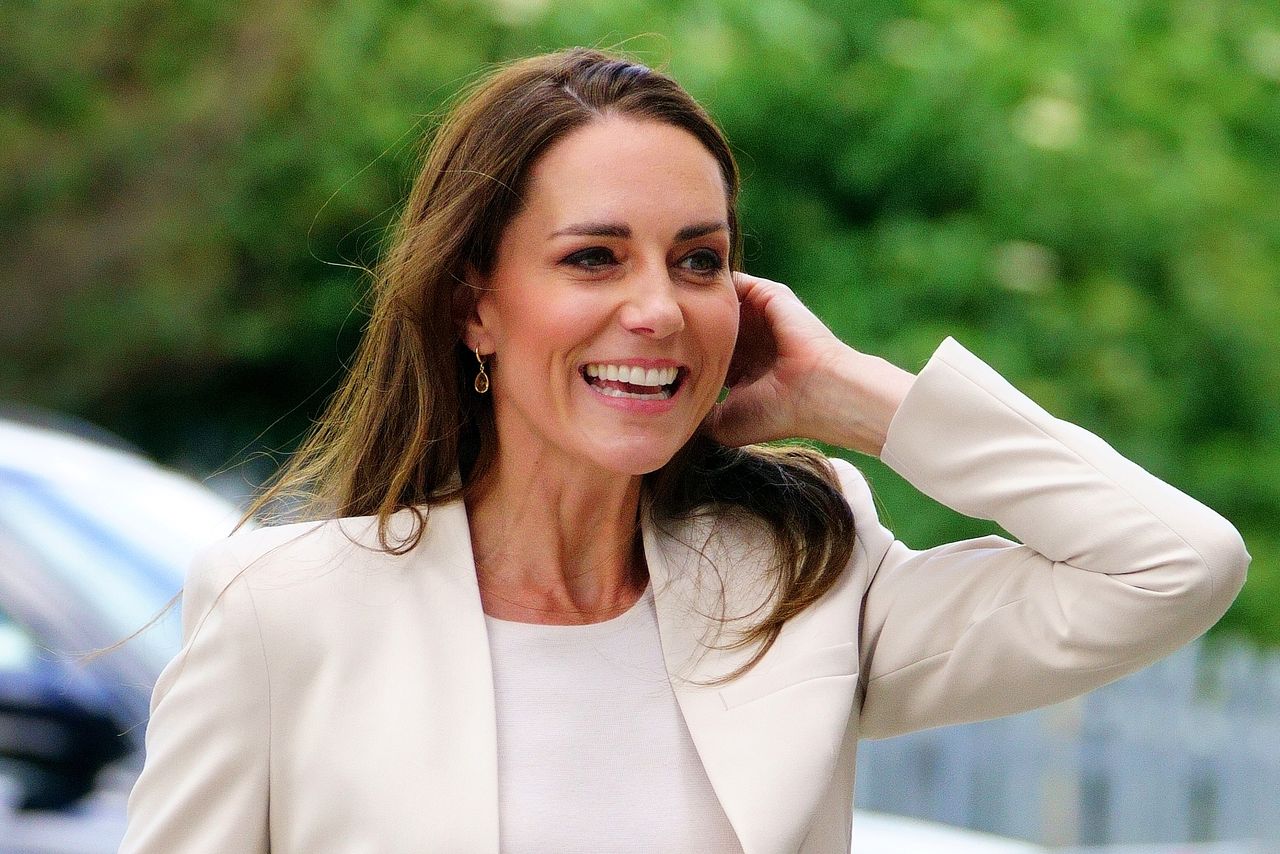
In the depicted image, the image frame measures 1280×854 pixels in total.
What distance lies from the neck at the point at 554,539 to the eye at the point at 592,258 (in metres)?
0.30

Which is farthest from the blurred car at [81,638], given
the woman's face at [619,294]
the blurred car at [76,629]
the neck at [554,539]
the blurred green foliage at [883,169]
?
the blurred green foliage at [883,169]

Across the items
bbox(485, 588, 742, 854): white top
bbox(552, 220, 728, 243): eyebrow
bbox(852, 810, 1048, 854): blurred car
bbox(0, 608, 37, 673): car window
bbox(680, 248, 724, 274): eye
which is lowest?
bbox(852, 810, 1048, 854): blurred car

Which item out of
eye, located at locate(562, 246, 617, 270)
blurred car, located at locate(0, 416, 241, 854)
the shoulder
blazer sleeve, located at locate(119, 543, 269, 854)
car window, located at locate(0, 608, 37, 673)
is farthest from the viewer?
car window, located at locate(0, 608, 37, 673)

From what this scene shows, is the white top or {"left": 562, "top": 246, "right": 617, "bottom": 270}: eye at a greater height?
{"left": 562, "top": 246, "right": 617, "bottom": 270}: eye

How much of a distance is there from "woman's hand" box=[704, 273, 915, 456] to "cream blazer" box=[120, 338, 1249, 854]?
79 millimetres

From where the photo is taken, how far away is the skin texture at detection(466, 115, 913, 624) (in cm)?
238

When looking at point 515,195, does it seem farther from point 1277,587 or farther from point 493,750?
point 1277,587

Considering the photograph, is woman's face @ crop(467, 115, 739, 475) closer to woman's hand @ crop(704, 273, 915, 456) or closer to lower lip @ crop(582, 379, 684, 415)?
lower lip @ crop(582, 379, 684, 415)

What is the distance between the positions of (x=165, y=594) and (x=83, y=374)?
20.3 feet

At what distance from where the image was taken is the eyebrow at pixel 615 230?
93.8 inches

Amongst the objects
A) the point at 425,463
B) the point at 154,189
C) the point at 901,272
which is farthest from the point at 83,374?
the point at 425,463

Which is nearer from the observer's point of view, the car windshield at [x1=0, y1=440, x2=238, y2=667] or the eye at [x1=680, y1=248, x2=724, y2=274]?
the eye at [x1=680, y1=248, x2=724, y2=274]

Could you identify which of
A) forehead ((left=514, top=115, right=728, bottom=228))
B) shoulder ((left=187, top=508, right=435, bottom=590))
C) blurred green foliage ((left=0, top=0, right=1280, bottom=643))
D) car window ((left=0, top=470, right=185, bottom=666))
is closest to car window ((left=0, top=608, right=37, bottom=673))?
car window ((left=0, top=470, right=185, bottom=666))

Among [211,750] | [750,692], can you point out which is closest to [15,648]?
[211,750]
